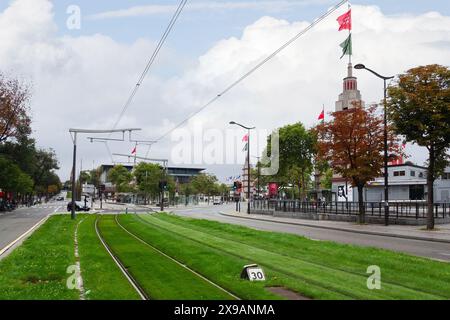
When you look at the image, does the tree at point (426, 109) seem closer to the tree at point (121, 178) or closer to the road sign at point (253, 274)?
the road sign at point (253, 274)

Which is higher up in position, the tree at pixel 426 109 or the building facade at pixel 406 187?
the tree at pixel 426 109

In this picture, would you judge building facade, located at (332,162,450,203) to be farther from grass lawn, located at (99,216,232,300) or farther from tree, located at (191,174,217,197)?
tree, located at (191,174,217,197)

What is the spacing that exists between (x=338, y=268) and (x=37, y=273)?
8.13m

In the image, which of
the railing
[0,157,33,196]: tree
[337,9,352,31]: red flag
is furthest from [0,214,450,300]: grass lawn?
[0,157,33,196]: tree

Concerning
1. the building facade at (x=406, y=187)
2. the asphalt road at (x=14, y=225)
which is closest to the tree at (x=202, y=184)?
the building facade at (x=406, y=187)

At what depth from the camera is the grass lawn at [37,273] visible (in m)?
10.3

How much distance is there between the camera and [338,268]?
13883 mm

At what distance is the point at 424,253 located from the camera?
60.3 ft

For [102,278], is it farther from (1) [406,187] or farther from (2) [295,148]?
(2) [295,148]

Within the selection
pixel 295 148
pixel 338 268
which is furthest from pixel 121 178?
pixel 338 268

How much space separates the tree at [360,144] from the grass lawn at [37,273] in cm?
2110

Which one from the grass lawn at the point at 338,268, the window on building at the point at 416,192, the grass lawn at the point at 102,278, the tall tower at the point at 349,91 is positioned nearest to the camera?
the grass lawn at the point at 102,278
